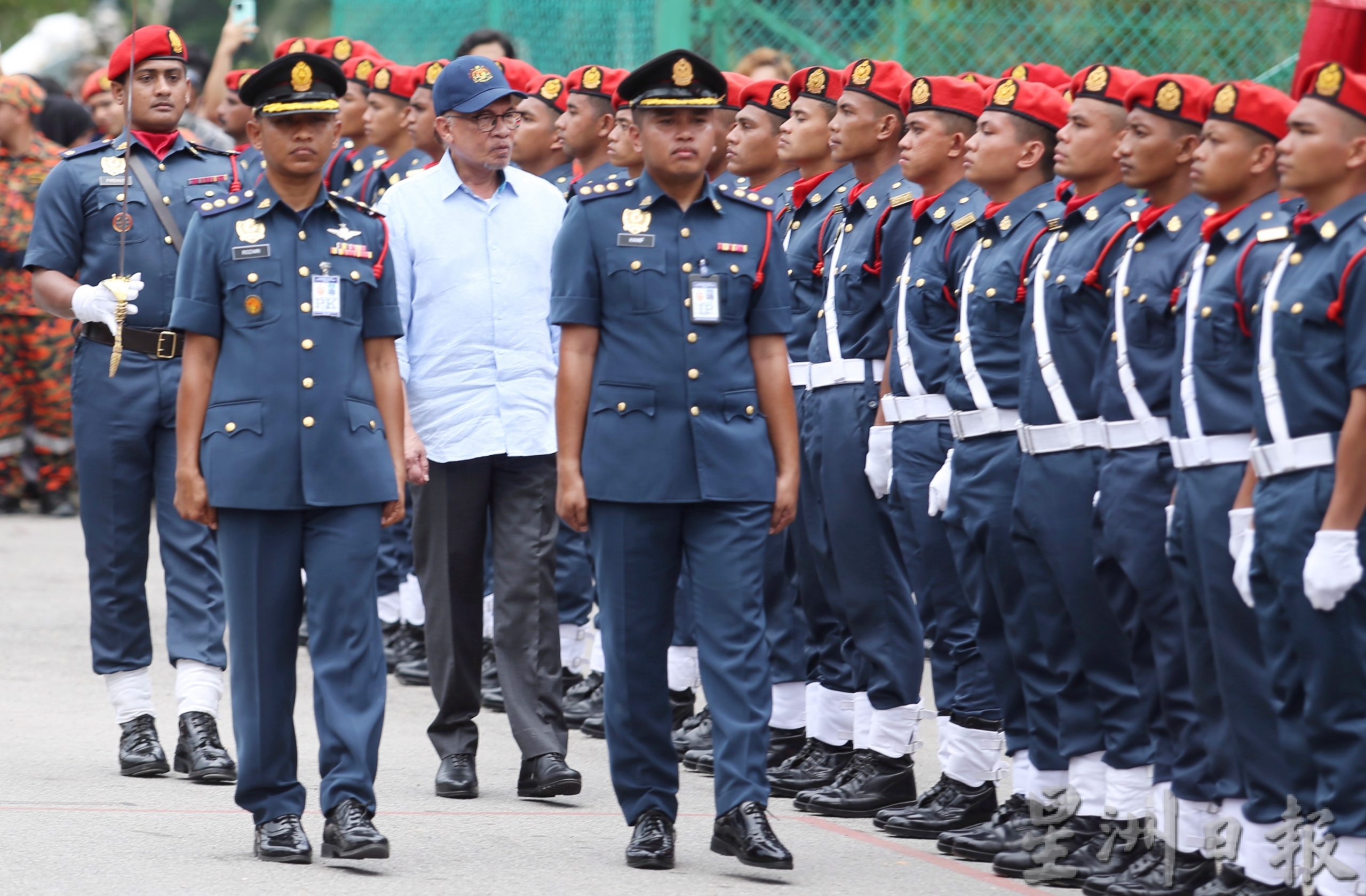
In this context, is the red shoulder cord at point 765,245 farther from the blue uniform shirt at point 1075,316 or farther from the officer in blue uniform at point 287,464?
the officer in blue uniform at point 287,464

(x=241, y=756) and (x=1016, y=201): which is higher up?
(x=1016, y=201)

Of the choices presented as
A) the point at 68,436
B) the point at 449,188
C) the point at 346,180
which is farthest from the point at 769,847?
the point at 68,436

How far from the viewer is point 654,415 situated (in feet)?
21.1

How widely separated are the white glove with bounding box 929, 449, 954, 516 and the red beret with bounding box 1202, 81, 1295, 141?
1521 mm

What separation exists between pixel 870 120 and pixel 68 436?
30.2 feet

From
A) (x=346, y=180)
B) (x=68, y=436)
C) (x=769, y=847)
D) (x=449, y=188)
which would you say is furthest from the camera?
(x=68, y=436)

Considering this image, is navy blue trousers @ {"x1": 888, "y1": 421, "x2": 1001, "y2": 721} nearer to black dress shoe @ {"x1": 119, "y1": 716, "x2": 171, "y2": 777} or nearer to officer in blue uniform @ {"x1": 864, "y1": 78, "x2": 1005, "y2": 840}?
officer in blue uniform @ {"x1": 864, "y1": 78, "x2": 1005, "y2": 840}

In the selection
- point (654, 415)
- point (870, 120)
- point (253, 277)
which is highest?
point (870, 120)

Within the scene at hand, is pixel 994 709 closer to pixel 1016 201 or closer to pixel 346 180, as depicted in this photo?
pixel 1016 201

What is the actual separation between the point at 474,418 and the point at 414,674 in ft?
9.29

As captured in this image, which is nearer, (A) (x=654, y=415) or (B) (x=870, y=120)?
(A) (x=654, y=415)

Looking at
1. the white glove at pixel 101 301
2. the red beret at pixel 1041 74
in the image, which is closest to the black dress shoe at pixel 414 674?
Result: the white glove at pixel 101 301

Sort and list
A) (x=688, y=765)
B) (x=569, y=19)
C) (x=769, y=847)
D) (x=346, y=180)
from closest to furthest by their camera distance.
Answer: (x=769, y=847) < (x=688, y=765) < (x=346, y=180) < (x=569, y=19)

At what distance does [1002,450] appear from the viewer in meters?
6.83
